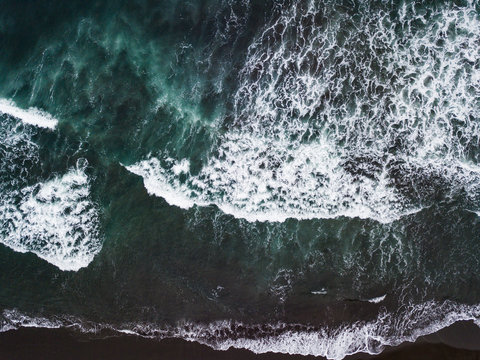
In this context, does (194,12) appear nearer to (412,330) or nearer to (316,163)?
Answer: (316,163)

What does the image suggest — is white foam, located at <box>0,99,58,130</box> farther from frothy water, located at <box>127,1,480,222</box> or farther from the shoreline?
the shoreline

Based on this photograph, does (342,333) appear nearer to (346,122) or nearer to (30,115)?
(346,122)

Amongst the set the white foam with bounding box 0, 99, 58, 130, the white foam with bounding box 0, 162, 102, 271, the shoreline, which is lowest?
the shoreline

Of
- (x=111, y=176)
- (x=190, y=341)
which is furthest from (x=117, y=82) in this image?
(x=190, y=341)

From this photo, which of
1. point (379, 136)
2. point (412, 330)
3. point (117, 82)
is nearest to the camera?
point (412, 330)

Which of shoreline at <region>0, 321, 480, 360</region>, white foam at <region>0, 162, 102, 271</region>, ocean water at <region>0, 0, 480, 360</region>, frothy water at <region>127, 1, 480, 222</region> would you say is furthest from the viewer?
white foam at <region>0, 162, 102, 271</region>

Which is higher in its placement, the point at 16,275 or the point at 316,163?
the point at 316,163

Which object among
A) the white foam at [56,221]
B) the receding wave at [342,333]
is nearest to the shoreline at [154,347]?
the receding wave at [342,333]

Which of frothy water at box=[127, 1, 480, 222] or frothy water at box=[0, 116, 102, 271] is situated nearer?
frothy water at box=[127, 1, 480, 222]

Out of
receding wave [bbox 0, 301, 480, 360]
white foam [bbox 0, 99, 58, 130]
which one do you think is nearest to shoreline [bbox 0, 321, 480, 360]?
receding wave [bbox 0, 301, 480, 360]
